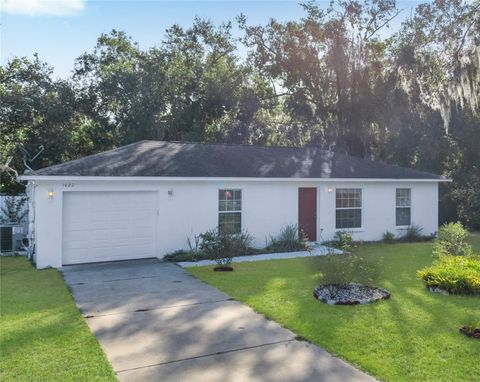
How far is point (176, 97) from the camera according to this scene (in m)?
24.4

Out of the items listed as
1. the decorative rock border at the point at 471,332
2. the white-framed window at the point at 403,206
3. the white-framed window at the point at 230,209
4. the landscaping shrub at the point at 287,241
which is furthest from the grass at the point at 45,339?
the white-framed window at the point at 403,206

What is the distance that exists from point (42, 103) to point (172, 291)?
16.0m

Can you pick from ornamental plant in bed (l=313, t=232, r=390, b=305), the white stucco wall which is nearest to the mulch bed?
the white stucco wall

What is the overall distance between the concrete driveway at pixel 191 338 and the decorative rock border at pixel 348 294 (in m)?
1.56

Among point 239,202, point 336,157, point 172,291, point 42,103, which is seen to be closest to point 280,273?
point 172,291

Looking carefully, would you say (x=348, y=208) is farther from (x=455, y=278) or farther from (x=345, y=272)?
(x=345, y=272)

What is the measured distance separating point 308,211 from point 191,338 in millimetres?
9646

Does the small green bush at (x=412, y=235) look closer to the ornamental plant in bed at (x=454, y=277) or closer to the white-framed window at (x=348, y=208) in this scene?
the white-framed window at (x=348, y=208)

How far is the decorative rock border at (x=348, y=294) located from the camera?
7523 millimetres

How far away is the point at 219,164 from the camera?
46.8ft

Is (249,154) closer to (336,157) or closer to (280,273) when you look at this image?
(336,157)

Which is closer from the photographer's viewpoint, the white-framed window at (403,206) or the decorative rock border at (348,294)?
the decorative rock border at (348,294)

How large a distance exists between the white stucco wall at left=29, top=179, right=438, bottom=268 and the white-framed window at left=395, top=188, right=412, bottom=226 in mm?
179

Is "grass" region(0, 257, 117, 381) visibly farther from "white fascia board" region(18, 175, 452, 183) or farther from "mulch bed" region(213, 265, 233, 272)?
"mulch bed" region(213, 265, 233, 272)
